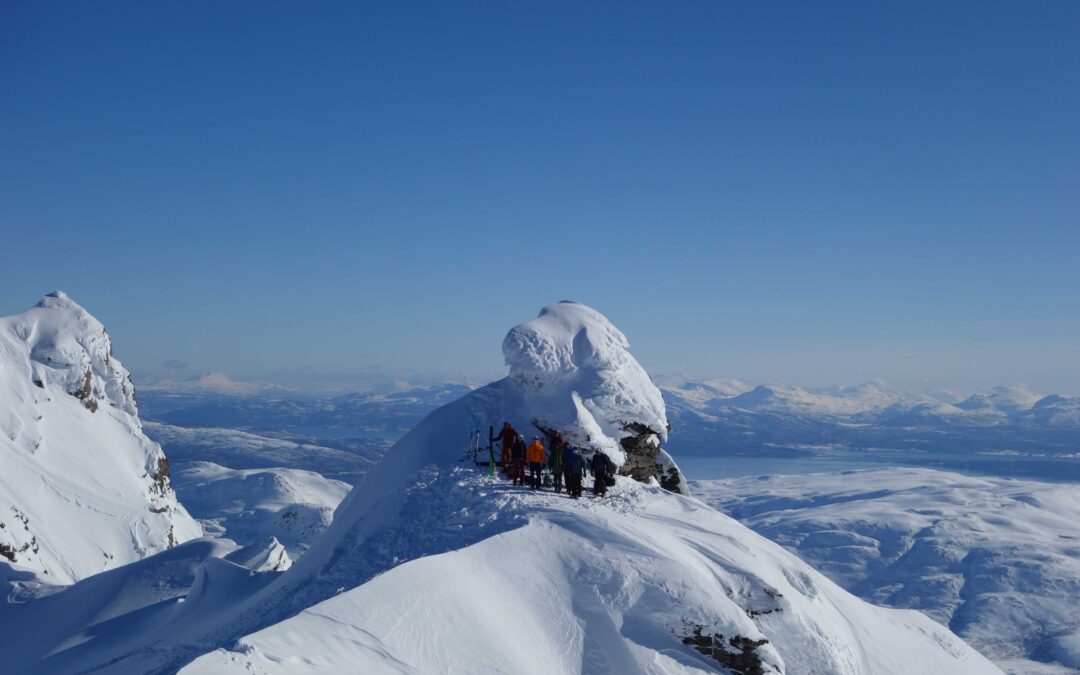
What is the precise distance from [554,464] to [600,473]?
1.27 metres

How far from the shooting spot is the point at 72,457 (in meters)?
56.3

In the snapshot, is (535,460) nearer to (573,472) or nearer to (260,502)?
(573,472)

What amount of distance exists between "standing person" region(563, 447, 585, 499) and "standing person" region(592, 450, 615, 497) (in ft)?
2.14

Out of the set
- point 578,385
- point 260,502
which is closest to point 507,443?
point 578,385

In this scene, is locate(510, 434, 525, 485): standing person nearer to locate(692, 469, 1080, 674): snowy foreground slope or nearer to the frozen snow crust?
the frozen snow crust

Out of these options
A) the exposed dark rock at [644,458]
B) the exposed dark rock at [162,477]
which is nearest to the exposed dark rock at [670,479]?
the exposed dark rock at [644,458]

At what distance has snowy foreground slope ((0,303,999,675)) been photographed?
13156 mm

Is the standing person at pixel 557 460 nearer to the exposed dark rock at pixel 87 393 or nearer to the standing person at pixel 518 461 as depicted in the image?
the standing person at pixel 518 461

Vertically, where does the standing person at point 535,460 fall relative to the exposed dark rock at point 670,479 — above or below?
above

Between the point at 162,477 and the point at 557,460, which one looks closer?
the point at 557,460

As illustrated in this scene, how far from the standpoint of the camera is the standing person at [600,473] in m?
20.0

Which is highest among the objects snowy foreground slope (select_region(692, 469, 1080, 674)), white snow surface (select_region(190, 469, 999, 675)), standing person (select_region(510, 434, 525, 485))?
standing person (select_region(510, 434, 525, 485))

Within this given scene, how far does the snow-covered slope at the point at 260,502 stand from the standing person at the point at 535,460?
61.8 metres

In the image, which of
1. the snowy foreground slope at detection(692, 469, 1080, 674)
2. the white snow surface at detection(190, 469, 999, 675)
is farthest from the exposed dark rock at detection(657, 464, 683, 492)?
the snowy foreground slope at detection(692, 469, 1080, 674)
